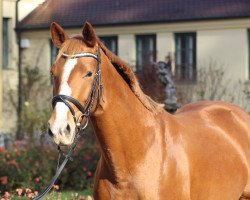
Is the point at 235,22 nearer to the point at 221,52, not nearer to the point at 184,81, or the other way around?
the point at 221,52

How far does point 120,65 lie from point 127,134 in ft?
1.80

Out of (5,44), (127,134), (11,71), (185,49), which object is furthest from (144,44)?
(127,134)

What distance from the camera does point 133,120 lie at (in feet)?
19.8

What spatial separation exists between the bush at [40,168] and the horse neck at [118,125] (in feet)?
26.6

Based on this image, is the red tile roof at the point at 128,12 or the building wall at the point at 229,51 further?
the red tile roof at the point at 128,12

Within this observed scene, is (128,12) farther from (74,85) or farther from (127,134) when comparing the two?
(74,85)

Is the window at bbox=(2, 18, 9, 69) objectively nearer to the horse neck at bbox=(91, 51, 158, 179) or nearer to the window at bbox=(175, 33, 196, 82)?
the window at bbox=(175, 33, 196, 82)

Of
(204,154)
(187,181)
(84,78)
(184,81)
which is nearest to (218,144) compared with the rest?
(204,154)

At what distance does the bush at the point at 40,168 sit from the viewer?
14469 millimetres

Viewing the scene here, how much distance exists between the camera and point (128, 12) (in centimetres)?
3039

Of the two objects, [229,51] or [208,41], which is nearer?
[229,51]

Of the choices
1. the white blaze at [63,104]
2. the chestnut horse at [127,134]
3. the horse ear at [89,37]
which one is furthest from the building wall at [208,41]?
the white blaze at [63,104]

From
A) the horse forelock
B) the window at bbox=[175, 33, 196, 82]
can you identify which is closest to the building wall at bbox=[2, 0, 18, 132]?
the window at bbox=[175, 33, 196, 82]

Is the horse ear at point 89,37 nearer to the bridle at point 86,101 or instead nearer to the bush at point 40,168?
the bridle at point 86,101
